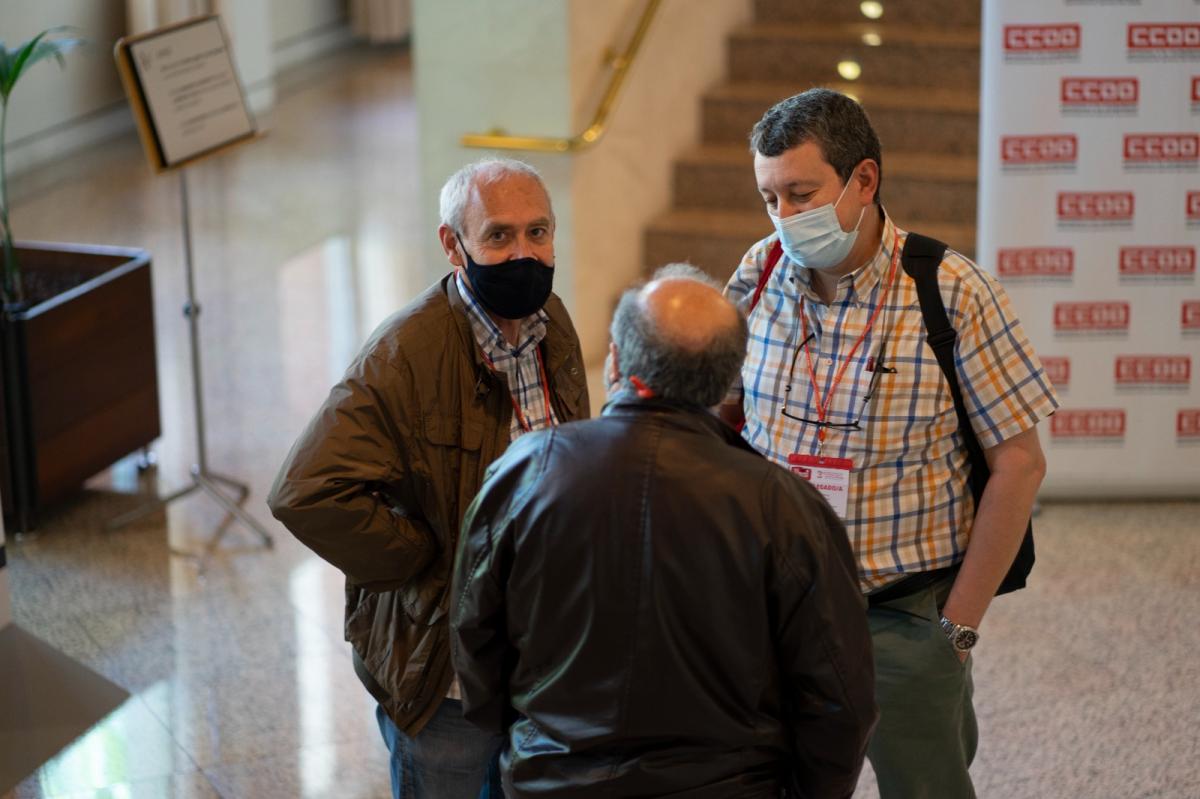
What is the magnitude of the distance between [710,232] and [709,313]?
4.92 metres

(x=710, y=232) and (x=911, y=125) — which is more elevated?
(x=911, y=125)

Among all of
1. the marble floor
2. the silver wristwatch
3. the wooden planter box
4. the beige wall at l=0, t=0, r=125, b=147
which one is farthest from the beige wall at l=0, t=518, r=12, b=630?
the beige wall at l=0, t=0, r=125, b=147

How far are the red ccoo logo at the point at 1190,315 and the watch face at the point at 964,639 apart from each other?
2.97 meters

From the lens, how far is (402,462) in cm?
251

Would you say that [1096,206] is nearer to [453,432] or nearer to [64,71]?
[453,432]

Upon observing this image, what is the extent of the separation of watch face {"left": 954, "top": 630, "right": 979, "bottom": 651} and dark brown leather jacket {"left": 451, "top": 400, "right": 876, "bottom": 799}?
568mm

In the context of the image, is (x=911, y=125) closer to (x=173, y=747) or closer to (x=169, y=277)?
(x=169, y=277)

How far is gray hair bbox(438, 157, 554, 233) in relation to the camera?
2559 mm

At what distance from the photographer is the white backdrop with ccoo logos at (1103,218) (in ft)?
16.3

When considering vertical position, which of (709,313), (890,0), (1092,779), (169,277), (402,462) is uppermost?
(890,0)

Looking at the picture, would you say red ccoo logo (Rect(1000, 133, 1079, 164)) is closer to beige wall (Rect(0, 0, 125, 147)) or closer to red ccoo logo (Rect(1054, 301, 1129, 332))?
red ccoo logo (Rect(1054, 301, 1129, 332))

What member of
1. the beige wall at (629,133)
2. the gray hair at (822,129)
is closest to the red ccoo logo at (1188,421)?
the beige wall at (629,133)

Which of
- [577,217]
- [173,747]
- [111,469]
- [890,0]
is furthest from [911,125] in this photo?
[173,747]

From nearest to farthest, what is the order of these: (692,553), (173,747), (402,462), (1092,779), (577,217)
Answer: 1. (692,553)
2. (402,462)
3. (1092,779)
4. (173,747)
5. (577,217)
